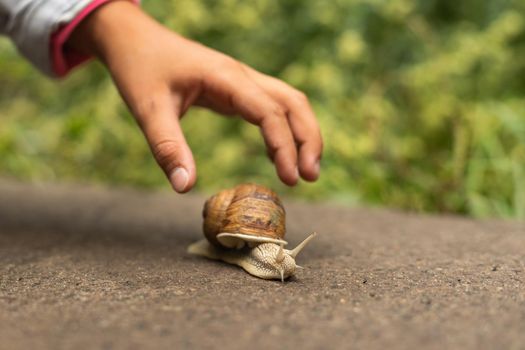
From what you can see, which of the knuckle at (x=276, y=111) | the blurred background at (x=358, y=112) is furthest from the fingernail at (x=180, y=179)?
the blurred background at (x=358, y=112)

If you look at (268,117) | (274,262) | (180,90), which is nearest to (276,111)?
(268,117)

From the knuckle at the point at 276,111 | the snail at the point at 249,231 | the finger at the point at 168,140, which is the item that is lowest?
the snail at the point at 249,231

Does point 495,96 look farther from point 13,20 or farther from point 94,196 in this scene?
point 13,20

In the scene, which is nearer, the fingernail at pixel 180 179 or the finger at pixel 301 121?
the fingernail at pixel 180 179

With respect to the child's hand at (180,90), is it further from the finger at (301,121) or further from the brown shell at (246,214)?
the brown shell at (246,214)

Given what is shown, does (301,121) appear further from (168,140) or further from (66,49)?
(66,49)

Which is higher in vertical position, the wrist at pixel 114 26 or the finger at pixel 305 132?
the wrist at pixel 114 26
